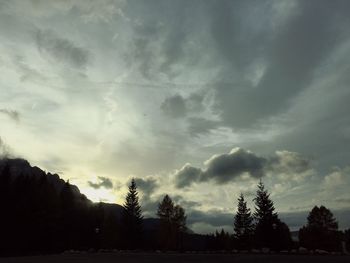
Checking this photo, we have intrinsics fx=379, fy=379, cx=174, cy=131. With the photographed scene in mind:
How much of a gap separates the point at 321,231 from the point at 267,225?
19.6 meters

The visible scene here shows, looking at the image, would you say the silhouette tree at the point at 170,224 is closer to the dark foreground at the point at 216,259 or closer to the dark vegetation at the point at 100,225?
the dark vegetation at the point at 100,225

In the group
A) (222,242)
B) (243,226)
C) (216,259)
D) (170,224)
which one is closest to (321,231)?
(243,226)

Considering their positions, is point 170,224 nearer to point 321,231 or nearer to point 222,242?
point 321,231

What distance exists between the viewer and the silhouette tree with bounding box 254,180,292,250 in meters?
57.9

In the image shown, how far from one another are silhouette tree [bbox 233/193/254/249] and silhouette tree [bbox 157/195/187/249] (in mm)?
12082

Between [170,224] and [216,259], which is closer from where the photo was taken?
[216,259]

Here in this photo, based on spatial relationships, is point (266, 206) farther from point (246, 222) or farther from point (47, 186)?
point (47, 186)

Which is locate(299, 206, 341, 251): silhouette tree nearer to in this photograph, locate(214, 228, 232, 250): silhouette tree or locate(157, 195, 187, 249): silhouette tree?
locate(157, 195, 187, 249): silhouette tree

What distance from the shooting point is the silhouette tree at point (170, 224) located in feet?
232

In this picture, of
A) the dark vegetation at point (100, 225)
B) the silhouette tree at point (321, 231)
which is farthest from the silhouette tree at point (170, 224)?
the silhouette tree at point (321, 231)

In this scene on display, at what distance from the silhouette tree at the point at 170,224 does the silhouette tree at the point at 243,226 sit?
12082 millimetres

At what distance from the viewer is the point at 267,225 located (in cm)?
5988

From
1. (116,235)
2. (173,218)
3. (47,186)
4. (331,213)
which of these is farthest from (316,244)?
(47,186)

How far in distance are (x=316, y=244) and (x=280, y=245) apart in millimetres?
16191
